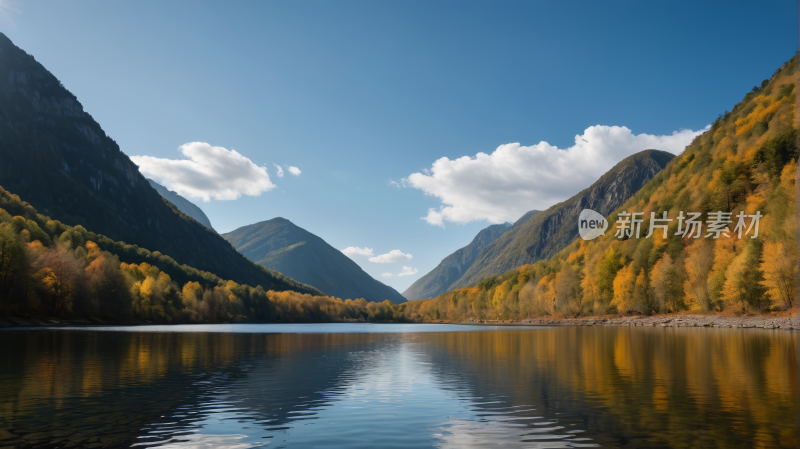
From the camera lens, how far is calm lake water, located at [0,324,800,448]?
1733 centimetres

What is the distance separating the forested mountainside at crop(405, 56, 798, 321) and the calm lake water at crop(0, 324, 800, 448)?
6568cm

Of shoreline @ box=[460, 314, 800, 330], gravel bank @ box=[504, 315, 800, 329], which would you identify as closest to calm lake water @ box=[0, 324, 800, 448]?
gravel bank @ box=[504, 315, 800, 329]

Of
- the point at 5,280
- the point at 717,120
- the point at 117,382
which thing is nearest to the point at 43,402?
the point at 117,382

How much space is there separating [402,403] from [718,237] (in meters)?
121

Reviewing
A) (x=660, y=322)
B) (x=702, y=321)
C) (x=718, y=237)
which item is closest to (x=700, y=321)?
(x=702, y=321)

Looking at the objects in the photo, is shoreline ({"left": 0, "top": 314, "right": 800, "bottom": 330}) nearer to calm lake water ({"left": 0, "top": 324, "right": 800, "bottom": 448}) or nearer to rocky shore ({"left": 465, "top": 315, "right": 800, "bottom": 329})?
rocky shore ({"left": 465, "top": 315, "right": 800, "bottom": 329})

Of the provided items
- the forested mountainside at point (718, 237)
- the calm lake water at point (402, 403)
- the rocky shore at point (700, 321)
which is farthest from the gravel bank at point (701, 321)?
the calm lake water at point (402, 403)

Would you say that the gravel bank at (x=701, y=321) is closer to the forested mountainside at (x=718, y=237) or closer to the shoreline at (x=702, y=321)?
the shoreline at (x=702, y=321)

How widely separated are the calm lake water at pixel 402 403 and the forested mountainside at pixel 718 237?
215ft

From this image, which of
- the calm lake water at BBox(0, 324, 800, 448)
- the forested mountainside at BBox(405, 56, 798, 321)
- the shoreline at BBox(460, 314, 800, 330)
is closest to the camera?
the calm lake water at BBox(0, 324, 800, 448)

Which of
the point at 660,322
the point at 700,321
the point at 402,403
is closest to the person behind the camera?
the point at 402,403

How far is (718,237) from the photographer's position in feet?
384

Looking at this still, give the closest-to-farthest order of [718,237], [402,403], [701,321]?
1. [402,403]
2. [701,321]
3. [718,237]

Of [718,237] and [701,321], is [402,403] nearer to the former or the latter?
[701,321]
